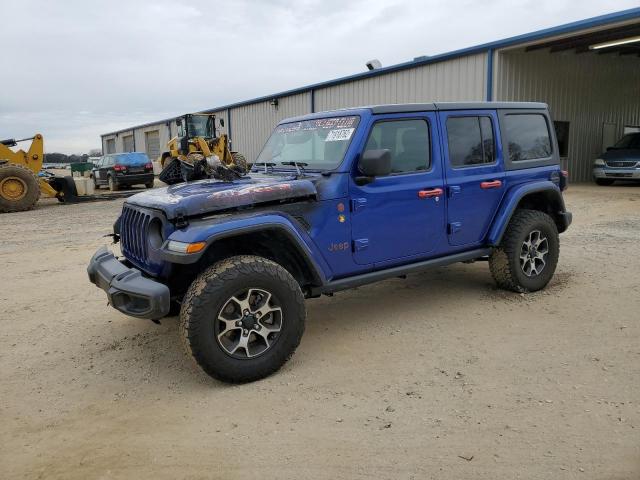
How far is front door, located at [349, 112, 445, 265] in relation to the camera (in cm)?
407

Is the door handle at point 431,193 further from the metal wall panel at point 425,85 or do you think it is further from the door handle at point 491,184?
the metal wall panel at point 425,85

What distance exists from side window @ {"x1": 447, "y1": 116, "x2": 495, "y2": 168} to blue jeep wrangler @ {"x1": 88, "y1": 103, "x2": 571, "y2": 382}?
0.01 metres

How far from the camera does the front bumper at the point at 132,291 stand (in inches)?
128

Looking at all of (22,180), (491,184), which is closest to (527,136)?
(491,184)

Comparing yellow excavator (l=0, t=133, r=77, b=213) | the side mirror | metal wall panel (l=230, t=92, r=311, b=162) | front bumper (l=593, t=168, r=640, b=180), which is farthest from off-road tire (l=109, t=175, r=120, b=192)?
the side mirror

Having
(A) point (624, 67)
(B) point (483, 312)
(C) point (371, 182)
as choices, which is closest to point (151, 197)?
(C) point (371, 182)

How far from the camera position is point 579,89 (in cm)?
1780

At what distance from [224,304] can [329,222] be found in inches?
40.8

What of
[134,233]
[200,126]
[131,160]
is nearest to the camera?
[134,233]

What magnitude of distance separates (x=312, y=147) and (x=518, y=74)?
42.7 ft

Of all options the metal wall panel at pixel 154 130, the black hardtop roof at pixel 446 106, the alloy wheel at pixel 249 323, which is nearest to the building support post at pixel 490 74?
the black hardtop roof at pixel 446 106

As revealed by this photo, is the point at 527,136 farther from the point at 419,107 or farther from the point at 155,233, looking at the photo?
the point at 155,233

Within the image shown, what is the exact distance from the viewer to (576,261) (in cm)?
656

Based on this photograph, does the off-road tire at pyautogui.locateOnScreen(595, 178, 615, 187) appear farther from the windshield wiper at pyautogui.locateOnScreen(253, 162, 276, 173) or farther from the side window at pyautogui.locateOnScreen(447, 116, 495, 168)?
the windshield wiper at pyautogui.locateOnScreen(253, 162, 276, 173)
